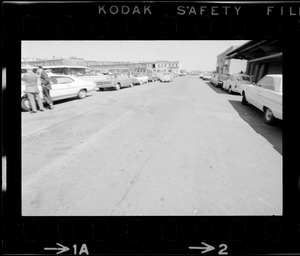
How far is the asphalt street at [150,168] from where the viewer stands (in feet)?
8.62

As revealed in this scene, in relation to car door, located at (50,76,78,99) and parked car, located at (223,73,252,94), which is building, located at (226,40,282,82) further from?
car door, located at (50,76,78,99)

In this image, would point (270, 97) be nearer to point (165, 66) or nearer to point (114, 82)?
point (114, 82)

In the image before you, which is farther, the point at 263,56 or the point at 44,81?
the point at 263,56

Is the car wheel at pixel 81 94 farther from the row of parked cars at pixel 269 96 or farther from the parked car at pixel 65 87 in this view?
the row of parked cars at pixel 269 96

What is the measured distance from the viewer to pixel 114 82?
16406mm

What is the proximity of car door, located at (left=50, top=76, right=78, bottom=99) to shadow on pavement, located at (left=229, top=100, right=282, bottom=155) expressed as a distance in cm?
774

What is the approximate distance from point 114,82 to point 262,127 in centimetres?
1238
